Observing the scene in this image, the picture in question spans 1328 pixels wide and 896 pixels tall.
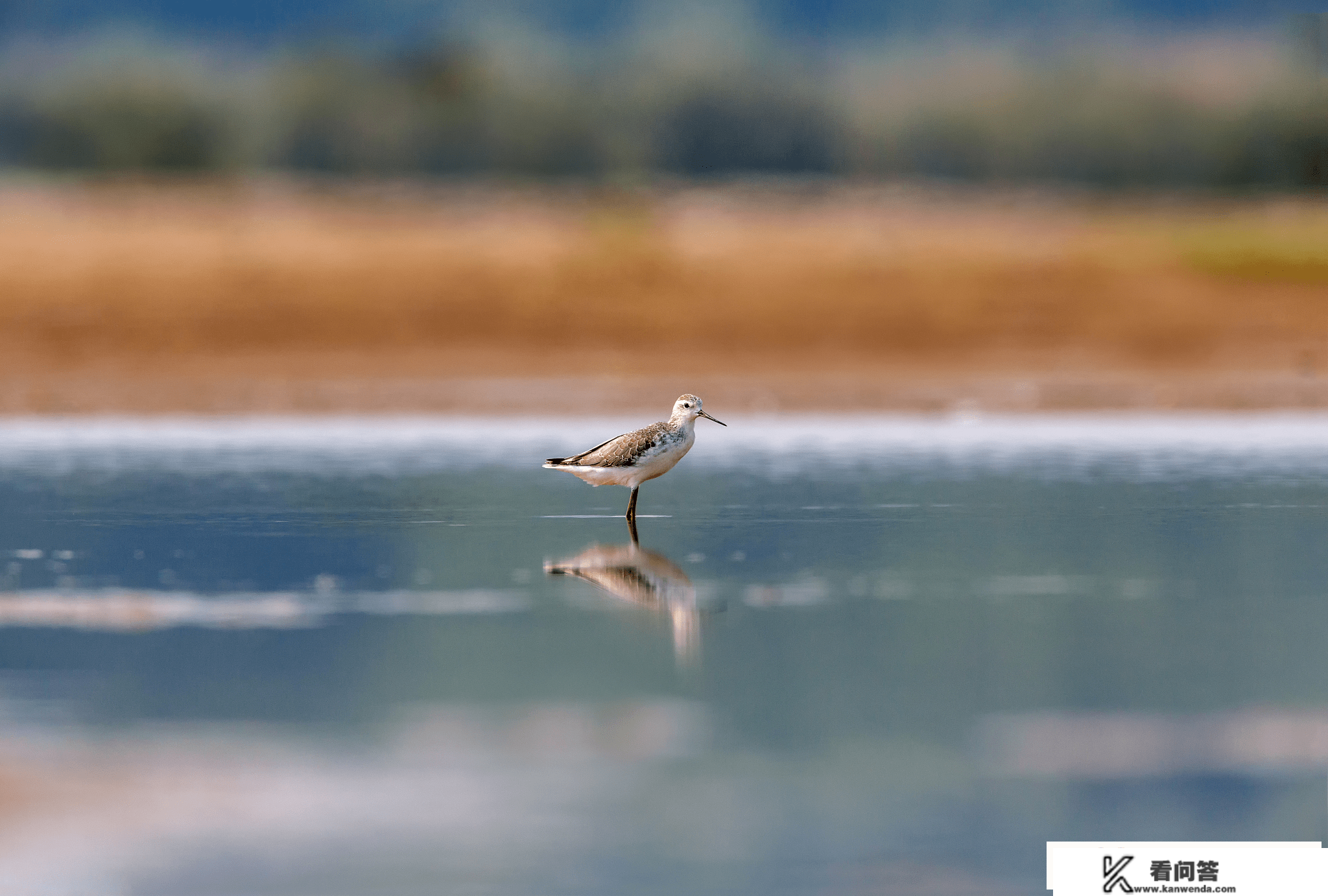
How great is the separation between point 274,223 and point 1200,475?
74.0 feet

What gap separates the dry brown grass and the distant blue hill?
134 feet

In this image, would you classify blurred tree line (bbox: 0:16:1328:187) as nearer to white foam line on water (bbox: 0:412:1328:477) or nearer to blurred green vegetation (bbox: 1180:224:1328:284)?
blurred green vegetation (bbox: 1180:224:1328:284)

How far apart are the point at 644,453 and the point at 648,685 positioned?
4116 millimetres

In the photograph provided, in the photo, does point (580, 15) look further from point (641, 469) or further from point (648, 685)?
point (648, 685)

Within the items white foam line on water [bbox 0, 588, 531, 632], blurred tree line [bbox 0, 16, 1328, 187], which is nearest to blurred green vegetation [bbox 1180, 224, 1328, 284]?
blurred tree line [bbox 0, 16, 1328, 187]

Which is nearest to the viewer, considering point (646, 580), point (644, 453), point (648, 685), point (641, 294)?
point (648, 685)

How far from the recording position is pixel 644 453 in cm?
1171

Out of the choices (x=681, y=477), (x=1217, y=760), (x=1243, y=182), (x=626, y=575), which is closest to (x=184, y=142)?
(x=1243, y=182)

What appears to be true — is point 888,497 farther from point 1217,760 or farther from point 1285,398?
point 1285,398

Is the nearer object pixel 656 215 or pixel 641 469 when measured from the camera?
pixel 641 469

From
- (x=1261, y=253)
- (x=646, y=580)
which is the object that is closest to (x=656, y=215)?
(x=1261, y=253)

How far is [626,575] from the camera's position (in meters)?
10.3

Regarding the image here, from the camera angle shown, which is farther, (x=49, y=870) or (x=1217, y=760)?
(x=1217, y=760)

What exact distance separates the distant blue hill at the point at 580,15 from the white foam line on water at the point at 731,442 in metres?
52.9
